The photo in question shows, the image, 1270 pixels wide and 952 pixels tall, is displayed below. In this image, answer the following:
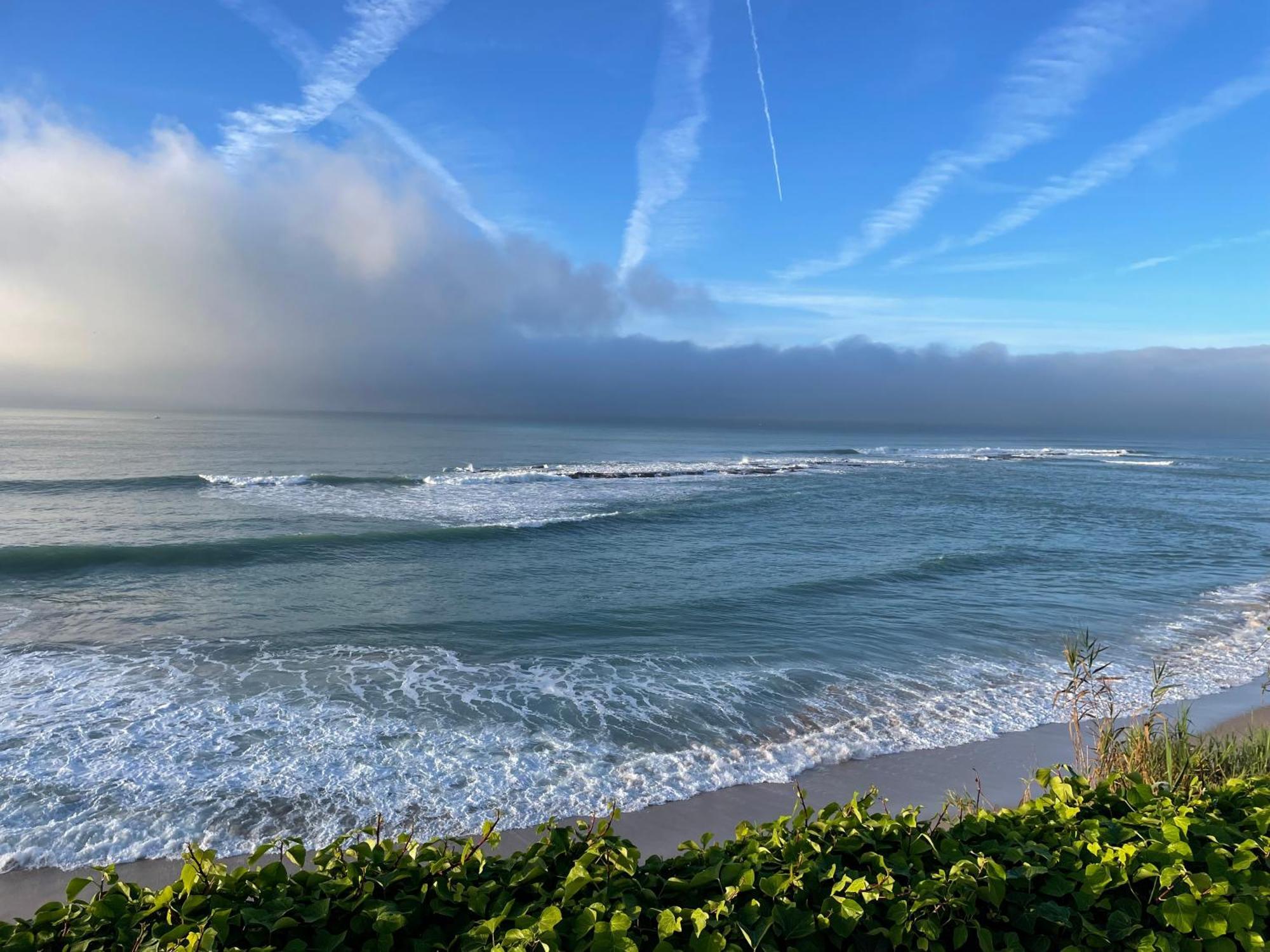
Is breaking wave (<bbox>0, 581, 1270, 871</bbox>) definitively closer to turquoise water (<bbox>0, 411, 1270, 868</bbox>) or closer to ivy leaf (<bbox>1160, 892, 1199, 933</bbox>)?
turquoise water (<bbox>0, 411, 1270, 868</bbox>)

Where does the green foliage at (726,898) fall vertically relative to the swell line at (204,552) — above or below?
above

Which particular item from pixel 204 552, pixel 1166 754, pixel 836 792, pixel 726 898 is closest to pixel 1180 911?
pixel 726 898

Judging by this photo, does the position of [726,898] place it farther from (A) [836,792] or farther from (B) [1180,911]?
(A) [836,792]

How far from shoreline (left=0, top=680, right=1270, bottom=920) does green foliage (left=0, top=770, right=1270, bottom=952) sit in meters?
2.98

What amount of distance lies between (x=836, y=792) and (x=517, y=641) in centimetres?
671

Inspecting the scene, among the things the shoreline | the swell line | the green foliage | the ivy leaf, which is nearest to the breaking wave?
the shoreline

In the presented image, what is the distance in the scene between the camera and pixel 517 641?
40.5ft

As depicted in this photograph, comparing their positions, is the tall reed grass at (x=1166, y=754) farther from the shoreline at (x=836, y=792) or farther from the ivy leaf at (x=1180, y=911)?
the ivy leaf at (x=1180, y=911)

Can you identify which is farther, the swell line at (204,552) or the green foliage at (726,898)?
the swell line at (204,552)

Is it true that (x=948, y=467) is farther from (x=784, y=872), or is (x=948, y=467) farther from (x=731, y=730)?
(x=784, y=872)

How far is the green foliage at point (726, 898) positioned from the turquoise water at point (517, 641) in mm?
4271

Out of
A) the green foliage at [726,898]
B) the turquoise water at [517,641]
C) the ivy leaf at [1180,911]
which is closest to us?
the green foliage at [726,898]

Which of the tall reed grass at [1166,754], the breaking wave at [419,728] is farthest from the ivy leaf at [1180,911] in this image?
the breaking wave at [419,728]

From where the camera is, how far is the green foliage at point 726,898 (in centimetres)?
233
